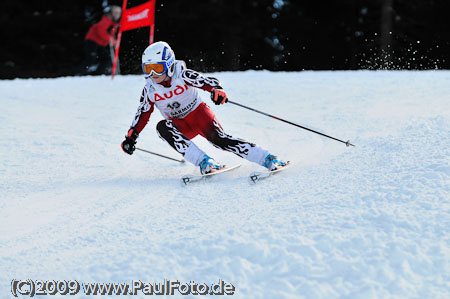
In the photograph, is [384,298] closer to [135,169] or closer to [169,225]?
[169,225]

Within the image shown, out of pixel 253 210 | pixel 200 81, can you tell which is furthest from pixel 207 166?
pixel 253 210

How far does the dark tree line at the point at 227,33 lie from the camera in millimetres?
17297

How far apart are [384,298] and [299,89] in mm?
6208

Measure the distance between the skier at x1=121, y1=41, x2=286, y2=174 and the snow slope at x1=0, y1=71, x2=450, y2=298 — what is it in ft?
0.75

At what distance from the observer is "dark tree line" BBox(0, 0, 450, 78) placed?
56.7 ft

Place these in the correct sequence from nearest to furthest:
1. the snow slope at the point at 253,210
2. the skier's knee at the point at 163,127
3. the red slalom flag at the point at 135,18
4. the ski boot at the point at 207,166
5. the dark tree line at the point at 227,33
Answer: the snow slope at the point at 253,210, the ski boot at the point at 207,166, the skier's knee at the point at 163,127, the red slalom flag at the point at 135,18, the dark tree line at the point at 227,33

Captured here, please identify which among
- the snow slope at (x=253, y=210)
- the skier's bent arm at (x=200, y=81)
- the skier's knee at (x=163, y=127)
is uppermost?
the skier's bent arm at (x=200, y=81)

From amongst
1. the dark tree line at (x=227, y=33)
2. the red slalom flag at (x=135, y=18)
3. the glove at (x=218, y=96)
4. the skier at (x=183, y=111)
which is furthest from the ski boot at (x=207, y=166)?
the dark tree line at (x=227, y=33)

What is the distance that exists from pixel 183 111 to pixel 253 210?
1.42 meters

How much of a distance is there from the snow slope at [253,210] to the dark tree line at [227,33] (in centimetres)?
1163

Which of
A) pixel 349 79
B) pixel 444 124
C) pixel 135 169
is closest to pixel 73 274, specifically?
pixel 135 169

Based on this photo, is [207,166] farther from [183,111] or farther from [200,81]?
[200,81]

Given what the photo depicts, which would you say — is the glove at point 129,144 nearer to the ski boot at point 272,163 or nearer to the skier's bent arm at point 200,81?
the skier's bent arm at point 200,81

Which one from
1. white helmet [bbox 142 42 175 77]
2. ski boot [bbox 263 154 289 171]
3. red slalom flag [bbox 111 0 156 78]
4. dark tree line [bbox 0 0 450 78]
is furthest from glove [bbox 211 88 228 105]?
dark tree line [bbox 0 0 450 78]
